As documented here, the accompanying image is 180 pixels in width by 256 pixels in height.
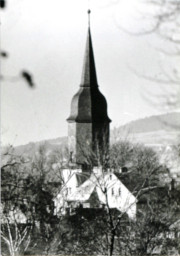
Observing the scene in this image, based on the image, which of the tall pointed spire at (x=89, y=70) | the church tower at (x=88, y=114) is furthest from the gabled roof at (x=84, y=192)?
the tall pointed spire at (x=89, y=70)

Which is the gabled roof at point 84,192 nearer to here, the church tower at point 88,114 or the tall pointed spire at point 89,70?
the church tower at point 88,114

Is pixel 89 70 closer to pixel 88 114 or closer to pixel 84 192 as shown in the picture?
pixel 88 114

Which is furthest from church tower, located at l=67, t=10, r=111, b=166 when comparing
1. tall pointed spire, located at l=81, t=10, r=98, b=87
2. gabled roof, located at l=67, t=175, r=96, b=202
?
gabled roof, located at l=67, t=175, r=96, b=202

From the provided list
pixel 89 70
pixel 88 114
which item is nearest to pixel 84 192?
pixel 88 114

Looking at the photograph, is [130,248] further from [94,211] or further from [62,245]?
[94,211]

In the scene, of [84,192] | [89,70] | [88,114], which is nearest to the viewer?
[84,192]

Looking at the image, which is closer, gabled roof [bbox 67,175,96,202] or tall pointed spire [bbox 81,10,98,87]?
gabled roof [bbox 67,175,96,202]

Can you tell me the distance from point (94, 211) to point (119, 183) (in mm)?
11620

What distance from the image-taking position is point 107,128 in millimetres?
50062

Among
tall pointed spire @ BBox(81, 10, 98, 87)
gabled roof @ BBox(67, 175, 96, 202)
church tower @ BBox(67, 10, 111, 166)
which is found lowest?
gabled roof @ BBox(67, 175, 96, 202)

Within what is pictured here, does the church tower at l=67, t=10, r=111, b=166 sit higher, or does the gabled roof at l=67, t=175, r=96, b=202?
the church tower at l=67, t=10, r=111, b=166

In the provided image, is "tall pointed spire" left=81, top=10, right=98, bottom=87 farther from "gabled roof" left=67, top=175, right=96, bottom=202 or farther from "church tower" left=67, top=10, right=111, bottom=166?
"gabled roof" left=67, top=175, right=96, bottom=202

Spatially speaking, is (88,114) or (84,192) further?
(88,114)

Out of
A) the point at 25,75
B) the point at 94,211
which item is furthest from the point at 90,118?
the point at 25,75
